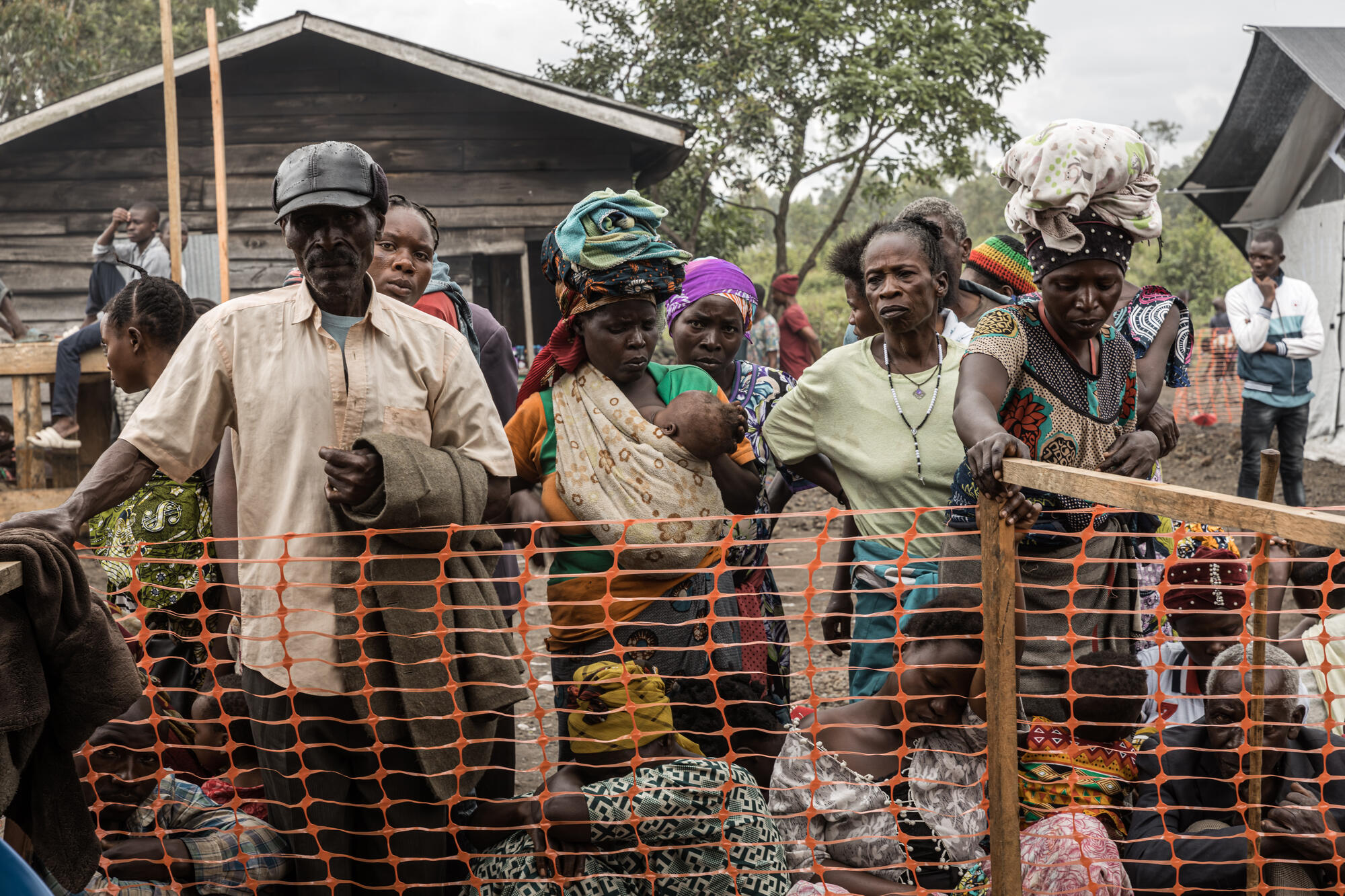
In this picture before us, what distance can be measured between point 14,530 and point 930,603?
205 centimetres

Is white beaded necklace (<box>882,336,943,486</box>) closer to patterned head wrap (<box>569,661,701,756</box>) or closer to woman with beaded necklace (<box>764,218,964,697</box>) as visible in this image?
woman with beaded necklace (<box>764,218,964,697</box>)

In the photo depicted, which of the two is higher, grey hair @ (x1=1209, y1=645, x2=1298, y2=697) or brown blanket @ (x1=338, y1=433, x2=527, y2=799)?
brown blanket @ (x1=338, y1=433, x2=527, y2=799)

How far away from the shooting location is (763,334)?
1207 centimetres

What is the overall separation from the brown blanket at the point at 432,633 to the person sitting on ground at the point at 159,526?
2.32ft

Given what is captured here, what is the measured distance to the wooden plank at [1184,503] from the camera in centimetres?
190

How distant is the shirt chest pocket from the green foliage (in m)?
17.1

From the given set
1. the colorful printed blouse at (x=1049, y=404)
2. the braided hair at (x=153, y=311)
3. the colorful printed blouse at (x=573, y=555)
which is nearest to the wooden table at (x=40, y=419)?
the braided hair at (x=153, y=311)

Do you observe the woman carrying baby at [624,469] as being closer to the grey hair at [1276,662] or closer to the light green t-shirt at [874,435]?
the light green t-shirt at [874,435]

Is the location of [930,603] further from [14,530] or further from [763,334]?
[763,334]

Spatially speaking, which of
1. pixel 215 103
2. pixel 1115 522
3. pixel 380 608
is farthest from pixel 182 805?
pixel 215 103

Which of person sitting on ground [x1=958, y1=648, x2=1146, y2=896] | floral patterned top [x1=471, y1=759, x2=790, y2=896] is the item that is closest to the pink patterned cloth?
person sitting on ground [x1=958, y1=648, x2=1146, y2=896]

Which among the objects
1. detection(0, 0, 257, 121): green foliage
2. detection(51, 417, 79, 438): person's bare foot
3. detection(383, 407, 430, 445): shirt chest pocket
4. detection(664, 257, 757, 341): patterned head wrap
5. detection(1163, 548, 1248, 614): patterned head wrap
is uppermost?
detection(0, 0, 257, 121): green foliage

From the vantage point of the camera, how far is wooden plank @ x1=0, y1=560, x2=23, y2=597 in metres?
2.07

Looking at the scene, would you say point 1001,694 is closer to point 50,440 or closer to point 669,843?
point 669,843
